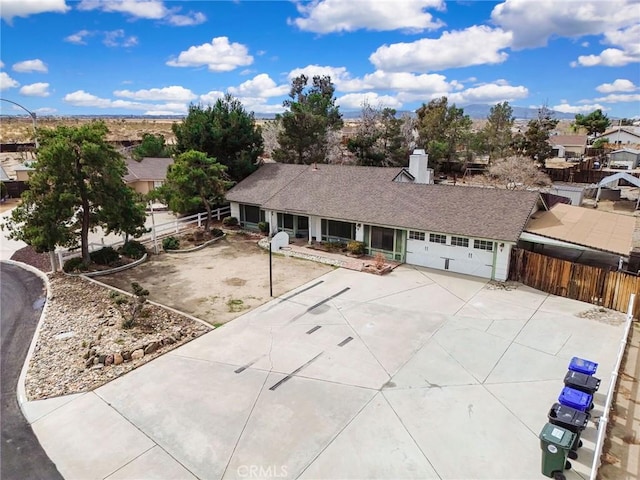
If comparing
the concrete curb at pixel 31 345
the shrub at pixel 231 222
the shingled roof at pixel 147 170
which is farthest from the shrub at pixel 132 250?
the shingled roof at pixel 147 170

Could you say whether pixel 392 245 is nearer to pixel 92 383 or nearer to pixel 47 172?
pixel 92 383

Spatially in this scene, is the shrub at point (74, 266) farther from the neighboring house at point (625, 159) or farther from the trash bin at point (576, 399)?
the neighboring house at point (625, 159)

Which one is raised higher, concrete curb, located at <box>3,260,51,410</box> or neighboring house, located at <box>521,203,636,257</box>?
neighboring house, located at <box>521,203,636,257</box>

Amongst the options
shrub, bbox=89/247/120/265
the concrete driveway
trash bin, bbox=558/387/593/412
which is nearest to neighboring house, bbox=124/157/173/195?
shrub, bbox=89/247/120/265

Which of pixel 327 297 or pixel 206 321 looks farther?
pixel 327 297

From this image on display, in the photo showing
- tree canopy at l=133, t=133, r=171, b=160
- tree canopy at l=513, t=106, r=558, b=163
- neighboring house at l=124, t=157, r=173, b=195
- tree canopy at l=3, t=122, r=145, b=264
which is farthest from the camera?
tree canopy at l=513, t=106, r=558, b=163

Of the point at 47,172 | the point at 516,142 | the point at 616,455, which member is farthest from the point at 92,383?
the point at 516,142

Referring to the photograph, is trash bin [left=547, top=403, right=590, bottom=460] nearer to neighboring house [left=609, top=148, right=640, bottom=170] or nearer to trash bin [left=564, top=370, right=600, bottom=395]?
trash bin [left=564, top=370, right=600, bottom=395]
